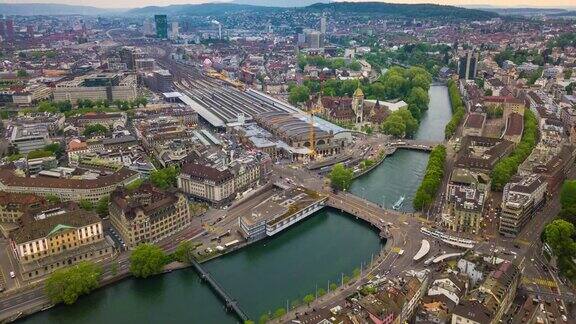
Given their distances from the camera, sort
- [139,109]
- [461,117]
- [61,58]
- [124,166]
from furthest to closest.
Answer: [61,58], [139,109], [461,117], [124,166]

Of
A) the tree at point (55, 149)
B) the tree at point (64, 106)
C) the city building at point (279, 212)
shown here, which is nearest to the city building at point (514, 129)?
the city building at point (279, 212)

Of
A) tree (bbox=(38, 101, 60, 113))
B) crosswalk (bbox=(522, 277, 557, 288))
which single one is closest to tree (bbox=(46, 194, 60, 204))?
tree (bbox=(38, 101, 60, 113))

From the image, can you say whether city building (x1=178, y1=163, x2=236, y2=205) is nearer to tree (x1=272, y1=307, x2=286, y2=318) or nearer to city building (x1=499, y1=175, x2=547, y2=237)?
tree (x1=272, y1=307, x2=286, y2=318)

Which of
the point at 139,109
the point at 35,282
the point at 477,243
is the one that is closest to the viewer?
the point at 35,282

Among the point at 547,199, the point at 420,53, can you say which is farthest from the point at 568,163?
the point at 420,53

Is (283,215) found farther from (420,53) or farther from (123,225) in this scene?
(420,53)

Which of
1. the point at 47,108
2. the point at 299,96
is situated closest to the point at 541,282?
the point at 299,96

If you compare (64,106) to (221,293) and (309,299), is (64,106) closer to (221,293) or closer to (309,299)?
(221,293)

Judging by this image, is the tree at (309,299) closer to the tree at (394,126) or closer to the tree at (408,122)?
the tree at (394,126)
